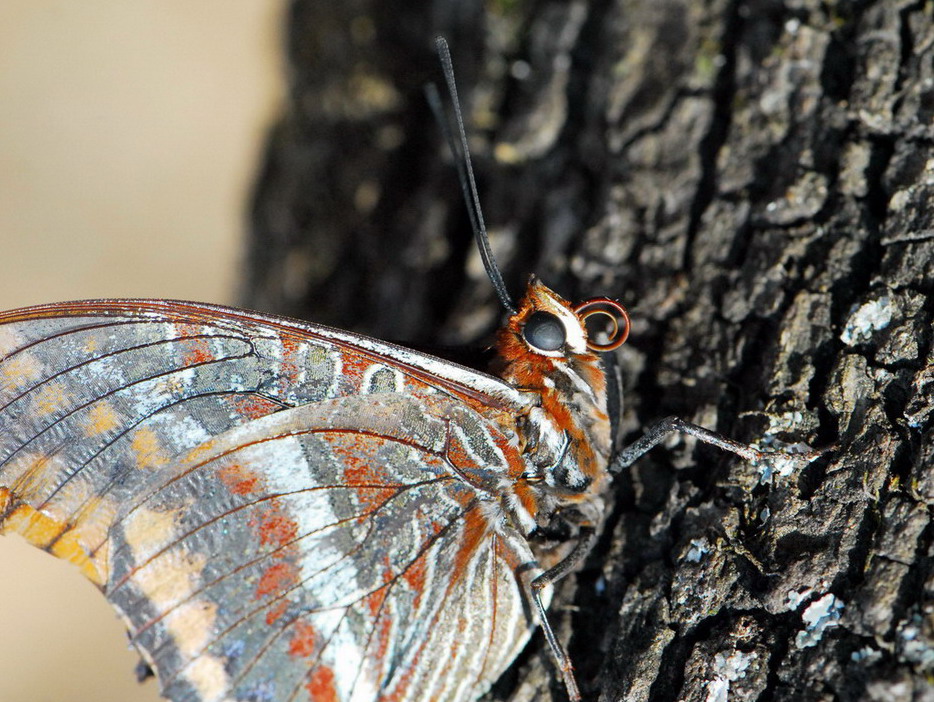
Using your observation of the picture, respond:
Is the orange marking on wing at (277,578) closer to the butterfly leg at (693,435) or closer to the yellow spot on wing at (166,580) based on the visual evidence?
the yellow spot on wing at (166,580)

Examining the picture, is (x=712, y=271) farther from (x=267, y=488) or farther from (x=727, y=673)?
(x=267, y=488)

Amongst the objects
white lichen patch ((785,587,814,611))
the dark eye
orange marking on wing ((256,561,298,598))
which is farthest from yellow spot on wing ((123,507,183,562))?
white lichen patch ((785,587,814,611))

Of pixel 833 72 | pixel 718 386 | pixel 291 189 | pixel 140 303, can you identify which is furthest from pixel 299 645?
pixel 291 189

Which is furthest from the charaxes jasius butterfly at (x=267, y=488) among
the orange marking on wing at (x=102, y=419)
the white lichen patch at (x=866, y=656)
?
the white lichen patch at (x=866, y=656)

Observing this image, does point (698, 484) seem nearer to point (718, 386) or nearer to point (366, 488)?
point (718, 386)

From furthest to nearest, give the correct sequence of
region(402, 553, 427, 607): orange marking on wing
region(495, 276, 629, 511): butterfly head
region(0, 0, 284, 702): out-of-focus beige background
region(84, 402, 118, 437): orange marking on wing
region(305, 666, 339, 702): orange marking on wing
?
region(0, 0, 284, 702): out-of-focus beige background
region(495, 276, 629, 511): butterfly head
region(402, 553, 427, 607): orange marking on wing
region(305, 666, 339, 702): orange marking on wing
region(84, 402, 118, 437): orange marking on wing

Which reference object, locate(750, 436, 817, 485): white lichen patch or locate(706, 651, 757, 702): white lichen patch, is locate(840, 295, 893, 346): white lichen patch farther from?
locate(706, 651, 757, 702): white lichen patch
